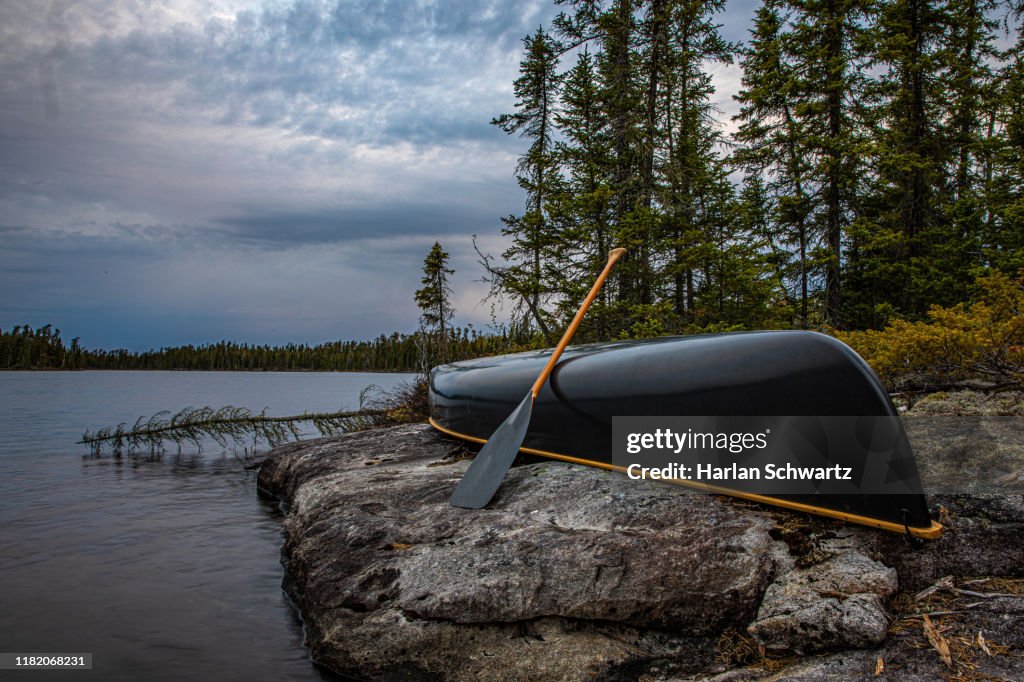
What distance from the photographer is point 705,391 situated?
275 cm

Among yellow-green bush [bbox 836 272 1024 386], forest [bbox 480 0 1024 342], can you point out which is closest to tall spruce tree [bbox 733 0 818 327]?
forest [bbox 480 0 1024 342]

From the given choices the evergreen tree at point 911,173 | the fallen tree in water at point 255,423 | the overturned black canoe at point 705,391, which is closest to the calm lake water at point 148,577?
the fallen tree in water at point 255,423

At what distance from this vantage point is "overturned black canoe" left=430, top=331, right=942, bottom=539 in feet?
7.58

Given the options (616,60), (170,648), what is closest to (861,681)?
(170,648)

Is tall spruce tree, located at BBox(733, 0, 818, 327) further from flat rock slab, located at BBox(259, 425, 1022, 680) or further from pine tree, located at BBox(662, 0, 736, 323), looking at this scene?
flat rock slab, located at BBox(259, 425, 1022, 680)

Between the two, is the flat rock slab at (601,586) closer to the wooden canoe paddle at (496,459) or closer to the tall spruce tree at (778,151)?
the wooden canoe paddle at (496,459)

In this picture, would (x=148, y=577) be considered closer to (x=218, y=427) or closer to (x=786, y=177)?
(x=218, y=427)

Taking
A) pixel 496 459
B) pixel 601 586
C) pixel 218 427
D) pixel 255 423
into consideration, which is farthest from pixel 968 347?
pixel 218 427

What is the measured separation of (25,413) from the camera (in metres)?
17.2

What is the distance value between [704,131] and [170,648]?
653 inches

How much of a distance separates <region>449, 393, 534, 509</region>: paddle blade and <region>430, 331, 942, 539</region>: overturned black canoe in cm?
18

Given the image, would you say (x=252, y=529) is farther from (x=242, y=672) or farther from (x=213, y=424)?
(x=213, y=424)

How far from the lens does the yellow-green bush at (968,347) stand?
423cm

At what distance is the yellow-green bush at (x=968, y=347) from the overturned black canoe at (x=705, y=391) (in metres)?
2.39
